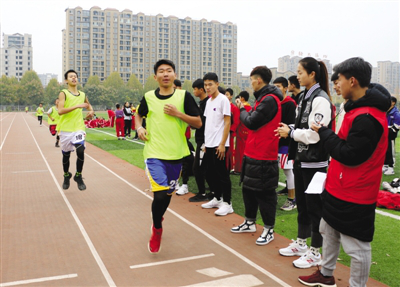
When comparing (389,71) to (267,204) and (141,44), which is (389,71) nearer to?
(141,44)

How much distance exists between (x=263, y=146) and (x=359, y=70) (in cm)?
180

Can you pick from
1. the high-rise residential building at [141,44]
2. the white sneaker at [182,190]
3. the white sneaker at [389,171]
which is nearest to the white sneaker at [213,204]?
the white sneaker at [182,190]

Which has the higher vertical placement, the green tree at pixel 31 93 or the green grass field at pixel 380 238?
the green tree at pixel 31 93

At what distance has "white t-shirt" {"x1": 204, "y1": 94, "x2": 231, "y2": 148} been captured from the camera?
604cm

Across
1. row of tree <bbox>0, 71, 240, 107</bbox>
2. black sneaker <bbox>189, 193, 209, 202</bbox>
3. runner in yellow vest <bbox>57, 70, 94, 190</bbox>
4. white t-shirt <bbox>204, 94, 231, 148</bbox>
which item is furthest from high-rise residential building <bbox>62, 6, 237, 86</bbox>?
white t-shirt <bbox>204, 94, 231, 148</bbox>

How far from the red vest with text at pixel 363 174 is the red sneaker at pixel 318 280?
0.92 metres

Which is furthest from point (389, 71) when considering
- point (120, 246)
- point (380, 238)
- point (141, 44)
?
point (120, 246)

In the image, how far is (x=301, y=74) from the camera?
13.0 feet

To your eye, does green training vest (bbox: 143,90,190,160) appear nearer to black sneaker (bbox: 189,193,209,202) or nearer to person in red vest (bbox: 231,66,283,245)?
person in red vest (bbox: 231,66,283,245)

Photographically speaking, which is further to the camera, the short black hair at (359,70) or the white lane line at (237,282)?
the white lane line at (237,282)

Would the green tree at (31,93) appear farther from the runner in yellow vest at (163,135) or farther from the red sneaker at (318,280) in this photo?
the red sneaker at (318,280)

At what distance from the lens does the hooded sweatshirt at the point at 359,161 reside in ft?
9.21

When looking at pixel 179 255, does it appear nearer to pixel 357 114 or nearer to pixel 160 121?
pixel 160 121

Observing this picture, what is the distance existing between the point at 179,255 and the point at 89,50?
155 metres
